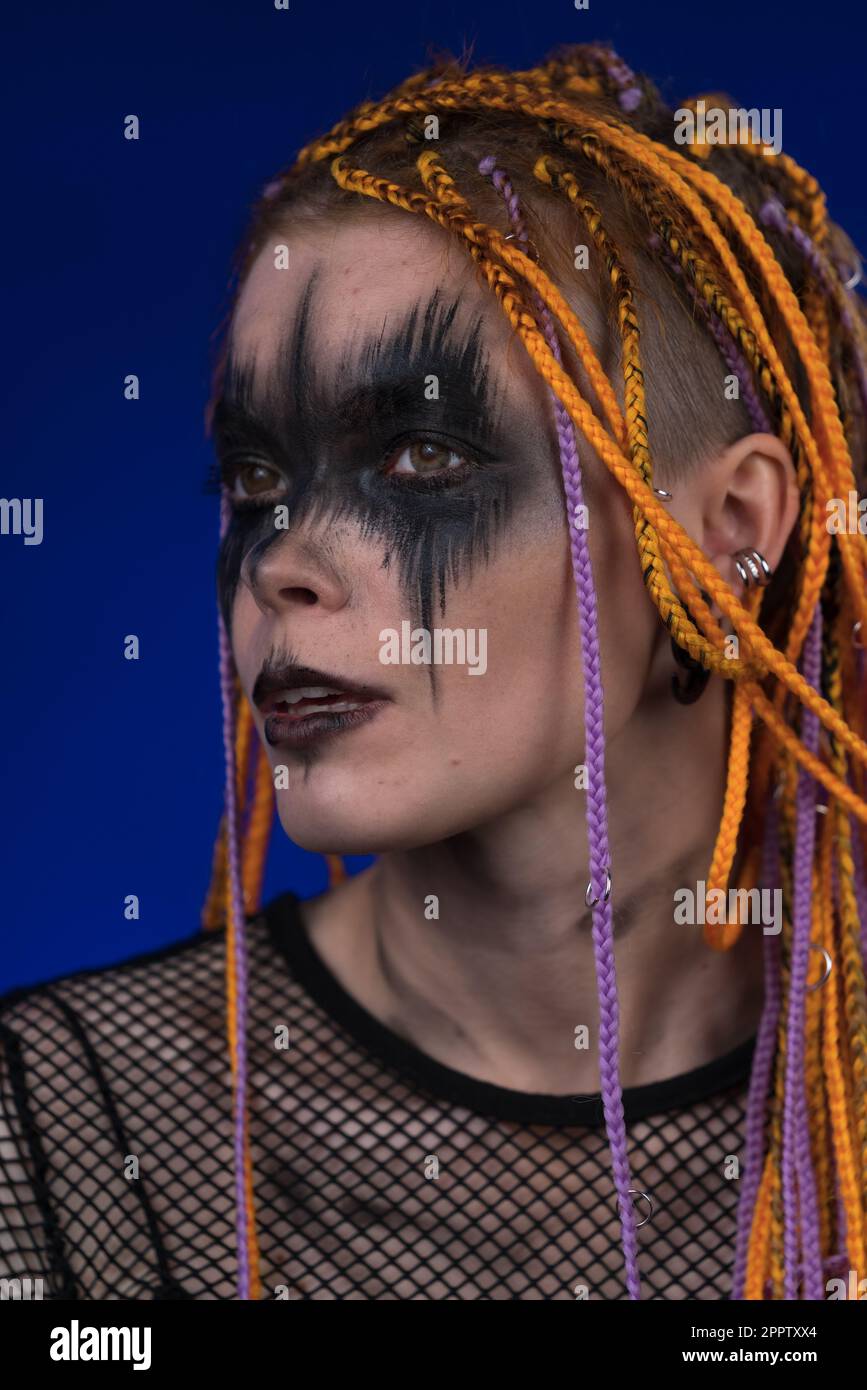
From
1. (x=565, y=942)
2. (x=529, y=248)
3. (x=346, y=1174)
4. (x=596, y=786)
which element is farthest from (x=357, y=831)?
(x=529, y=248)

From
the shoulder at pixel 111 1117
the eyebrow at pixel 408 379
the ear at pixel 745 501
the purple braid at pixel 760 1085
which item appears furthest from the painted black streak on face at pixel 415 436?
the shoulder at pixel 111 1117

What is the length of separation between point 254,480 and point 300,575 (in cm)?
20

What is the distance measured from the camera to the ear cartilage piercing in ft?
5.06

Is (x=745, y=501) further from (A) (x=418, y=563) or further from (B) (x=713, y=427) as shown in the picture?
(A) (x=418, y=563)

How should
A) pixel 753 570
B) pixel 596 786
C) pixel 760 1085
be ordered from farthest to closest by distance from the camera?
pixel 760 1085 → pixel 753 570 → pixel 596 786

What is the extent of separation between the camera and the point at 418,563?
1.43 m

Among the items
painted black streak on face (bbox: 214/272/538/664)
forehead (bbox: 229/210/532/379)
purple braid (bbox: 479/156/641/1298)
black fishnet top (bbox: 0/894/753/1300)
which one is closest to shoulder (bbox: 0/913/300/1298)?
black fishnet top (bbox: 0/894/753/1300)

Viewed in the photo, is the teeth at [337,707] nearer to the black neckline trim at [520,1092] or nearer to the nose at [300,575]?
the nose at [300,575]

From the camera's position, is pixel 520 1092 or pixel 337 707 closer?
pixel 337 707

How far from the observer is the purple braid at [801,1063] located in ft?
5.09

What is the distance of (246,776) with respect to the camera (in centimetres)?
187

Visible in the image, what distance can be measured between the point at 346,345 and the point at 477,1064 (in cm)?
75

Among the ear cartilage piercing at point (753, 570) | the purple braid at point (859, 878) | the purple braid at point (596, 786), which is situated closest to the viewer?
the purple braid at point (596, 786)
